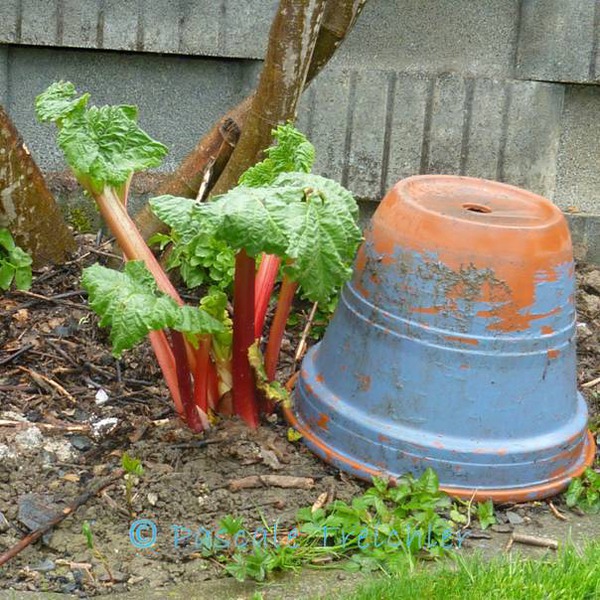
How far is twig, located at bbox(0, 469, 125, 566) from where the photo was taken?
2.80m

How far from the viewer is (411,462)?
3.13 meters

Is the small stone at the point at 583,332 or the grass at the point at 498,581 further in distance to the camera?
the small stone at the point at 583,332

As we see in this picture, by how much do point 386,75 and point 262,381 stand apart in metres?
1.95

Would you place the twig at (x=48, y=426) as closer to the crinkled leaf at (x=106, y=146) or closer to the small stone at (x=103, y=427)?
the small stone at (x=103, y=427)

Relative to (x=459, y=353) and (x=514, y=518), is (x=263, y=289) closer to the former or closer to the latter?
(x=459, y=353)

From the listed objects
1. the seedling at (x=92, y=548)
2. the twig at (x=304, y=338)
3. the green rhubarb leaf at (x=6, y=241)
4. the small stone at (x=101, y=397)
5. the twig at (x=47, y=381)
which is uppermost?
the green rhubarb leaf at (x=6, y=241)

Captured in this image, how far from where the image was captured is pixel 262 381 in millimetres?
3297

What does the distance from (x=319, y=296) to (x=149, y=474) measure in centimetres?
77

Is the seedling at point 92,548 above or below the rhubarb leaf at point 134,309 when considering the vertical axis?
below

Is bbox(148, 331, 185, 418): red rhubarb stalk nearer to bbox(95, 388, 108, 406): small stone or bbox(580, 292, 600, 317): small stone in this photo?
bbox(95, 388, 108, 406): small stone

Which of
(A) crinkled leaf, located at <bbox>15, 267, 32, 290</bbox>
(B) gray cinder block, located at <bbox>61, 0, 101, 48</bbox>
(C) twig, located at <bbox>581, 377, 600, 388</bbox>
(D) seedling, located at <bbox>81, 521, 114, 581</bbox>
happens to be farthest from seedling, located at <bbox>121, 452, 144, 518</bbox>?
(B) gray cinder block, located at <bbox>61, 0, 101, 48</bbox>

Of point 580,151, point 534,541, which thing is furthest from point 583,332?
point 534,541

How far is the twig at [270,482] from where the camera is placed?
314cm

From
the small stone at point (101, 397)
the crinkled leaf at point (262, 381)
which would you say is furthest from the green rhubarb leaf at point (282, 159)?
the small stone at point (101, 397)
